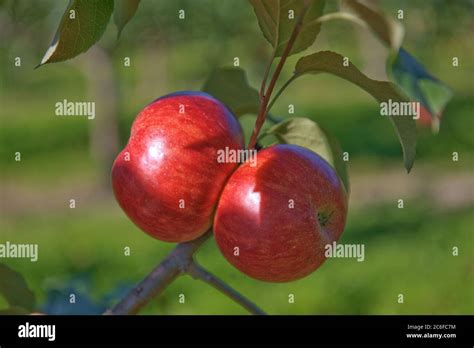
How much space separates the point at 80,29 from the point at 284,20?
22cm

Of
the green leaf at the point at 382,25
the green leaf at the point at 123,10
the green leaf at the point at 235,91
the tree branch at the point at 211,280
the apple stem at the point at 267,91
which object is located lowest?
the tree branch at the point at 211,280

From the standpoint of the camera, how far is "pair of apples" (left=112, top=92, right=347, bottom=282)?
2.84ft

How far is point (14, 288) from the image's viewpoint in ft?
3.59

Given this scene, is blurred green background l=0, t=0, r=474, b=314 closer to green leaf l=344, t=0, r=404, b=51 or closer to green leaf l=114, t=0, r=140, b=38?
green leaf l=114, t=0, r=140, b=38

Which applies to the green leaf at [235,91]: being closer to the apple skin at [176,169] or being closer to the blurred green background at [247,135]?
the apple skin at [176,169]

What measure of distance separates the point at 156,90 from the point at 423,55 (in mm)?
4455

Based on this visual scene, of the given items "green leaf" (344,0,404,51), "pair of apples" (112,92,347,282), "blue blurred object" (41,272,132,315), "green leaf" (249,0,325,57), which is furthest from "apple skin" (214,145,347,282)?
"blue blurred object" (41,272,132,315)

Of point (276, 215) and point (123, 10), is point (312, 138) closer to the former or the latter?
point (276, 215)

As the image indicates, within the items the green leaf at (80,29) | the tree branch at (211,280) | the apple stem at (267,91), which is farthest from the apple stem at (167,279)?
the green leaf at (80,29)

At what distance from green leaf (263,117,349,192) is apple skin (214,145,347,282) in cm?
5

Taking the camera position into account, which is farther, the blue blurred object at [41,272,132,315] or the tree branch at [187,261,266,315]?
the blue blurred object at [41,272,132,315]

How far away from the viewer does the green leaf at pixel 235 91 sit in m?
1.04

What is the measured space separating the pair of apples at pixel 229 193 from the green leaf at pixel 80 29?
124 millimetres
